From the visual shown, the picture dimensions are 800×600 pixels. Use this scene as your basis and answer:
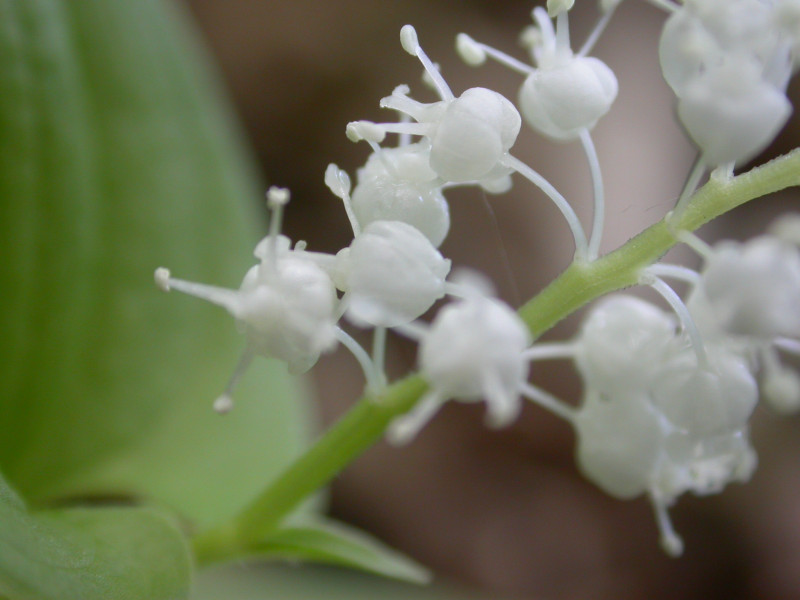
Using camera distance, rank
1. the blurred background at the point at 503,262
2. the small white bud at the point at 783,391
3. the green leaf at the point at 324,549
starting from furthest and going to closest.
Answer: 1. the blurred background at the point at 503,262
2. the green leaf at the point at 324,549
3. the small white bud at the point at 783,391

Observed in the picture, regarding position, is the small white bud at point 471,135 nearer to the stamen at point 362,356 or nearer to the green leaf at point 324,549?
the stamen at point 362,356

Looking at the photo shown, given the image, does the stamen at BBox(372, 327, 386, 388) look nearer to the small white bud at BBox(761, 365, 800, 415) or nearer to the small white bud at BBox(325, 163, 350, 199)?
the small white bud at BBox(325, 163, 350, 199)

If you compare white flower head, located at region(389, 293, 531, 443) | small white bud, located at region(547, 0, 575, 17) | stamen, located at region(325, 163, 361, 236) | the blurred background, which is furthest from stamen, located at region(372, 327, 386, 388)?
the blurred background

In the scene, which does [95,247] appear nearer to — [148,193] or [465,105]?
[148,193]

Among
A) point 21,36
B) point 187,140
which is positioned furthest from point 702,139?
point 187,140

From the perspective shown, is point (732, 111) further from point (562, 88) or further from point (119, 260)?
point (119, 260)

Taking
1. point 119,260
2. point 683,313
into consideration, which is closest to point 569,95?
point 683,313

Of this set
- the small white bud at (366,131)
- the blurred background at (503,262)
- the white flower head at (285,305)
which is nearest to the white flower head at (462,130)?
the small white bud at (366,131)

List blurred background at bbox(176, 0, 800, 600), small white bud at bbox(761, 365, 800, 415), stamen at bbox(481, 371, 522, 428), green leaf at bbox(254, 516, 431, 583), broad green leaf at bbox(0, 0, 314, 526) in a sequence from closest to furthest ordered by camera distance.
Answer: stamen at bbox(481, 371, 522, 428), small white bud at bbox(761, 365, 800, 415), green leaf at bbox(254, 516, 431, 583), broad green leaf at bbox(0, 0, 314, 526), blurred background at bbox(176, 0, 800, 600)
